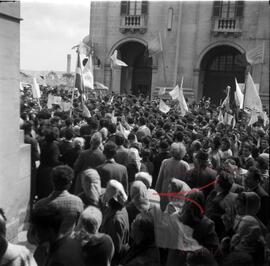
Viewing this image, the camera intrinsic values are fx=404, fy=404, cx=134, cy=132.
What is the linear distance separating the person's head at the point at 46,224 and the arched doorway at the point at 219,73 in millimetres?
24607

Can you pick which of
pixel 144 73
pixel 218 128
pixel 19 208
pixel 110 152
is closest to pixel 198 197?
pixel 110 152

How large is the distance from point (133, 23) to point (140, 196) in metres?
24.1

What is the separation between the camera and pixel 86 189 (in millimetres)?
4535

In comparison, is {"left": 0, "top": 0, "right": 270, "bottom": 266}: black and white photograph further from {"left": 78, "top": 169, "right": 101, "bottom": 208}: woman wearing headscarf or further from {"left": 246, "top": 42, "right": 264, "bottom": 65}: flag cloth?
{"left": 246, "top": 42, "right": 264, "bottom": 65}: flag cloth

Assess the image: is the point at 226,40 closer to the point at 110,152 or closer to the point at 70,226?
the point at 110,152

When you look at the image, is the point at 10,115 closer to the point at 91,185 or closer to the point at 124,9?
the point at 91,185

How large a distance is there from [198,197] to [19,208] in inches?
115

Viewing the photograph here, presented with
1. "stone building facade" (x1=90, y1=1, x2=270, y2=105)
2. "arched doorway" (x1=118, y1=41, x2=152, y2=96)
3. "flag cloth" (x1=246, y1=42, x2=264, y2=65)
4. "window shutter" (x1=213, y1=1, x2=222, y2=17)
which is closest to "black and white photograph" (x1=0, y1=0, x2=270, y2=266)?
"flag cloth" (x1=246, y1=42, x2=264, y2=65)

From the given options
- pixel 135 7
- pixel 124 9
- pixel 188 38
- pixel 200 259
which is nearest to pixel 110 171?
pixel 200 259

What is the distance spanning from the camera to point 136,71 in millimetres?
29875

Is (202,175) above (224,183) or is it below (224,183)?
below

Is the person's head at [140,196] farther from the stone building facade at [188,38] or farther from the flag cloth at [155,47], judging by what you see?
the flag cloth at [155,47]

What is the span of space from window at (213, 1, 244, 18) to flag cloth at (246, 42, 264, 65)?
2.89 metres

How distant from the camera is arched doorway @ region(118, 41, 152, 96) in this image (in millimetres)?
29250
